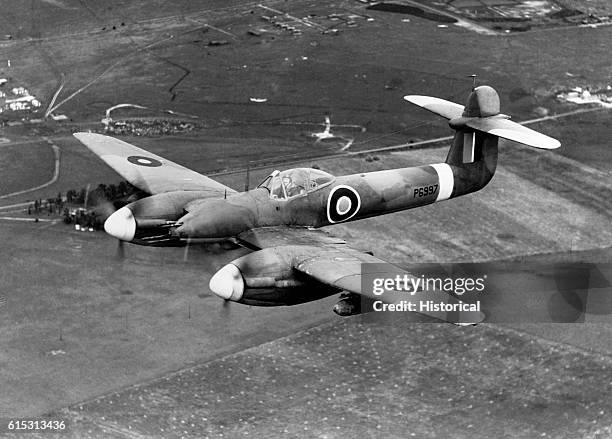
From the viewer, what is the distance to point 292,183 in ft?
186

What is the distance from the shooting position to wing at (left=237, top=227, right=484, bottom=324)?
45912 millimetres

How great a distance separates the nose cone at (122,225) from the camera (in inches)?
2104

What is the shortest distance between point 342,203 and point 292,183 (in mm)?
3481

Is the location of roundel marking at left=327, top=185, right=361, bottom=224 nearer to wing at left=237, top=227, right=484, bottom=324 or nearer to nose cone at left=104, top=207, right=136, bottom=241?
wing at left=237, top=227, right=484, bottom=324

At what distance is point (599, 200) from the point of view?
81.4m

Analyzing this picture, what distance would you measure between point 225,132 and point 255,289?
47044mm

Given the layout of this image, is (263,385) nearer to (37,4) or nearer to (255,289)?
(255,289)

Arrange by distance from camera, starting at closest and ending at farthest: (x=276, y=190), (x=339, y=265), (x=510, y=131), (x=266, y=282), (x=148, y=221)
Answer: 1. (x=266, y=282)
2. (x=339, y=265)
3. (x=148, y=221)
4. (x=276, y=190)
5. (x=510, y=131)

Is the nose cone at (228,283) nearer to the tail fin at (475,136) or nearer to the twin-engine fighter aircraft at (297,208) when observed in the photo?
the twin-engine fighter aircraft at (297,208)

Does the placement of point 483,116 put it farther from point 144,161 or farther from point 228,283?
Result: point 228,283

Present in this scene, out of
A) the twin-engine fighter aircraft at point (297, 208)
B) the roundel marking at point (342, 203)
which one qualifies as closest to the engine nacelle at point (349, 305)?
the twin-engine fighter aircraft at point (297, 208)

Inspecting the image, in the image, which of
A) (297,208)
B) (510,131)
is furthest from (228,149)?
(297,208)

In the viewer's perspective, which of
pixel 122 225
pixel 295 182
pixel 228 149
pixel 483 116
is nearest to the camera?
pixel 122 225

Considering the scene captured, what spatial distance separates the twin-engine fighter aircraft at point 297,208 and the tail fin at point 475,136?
6cm
